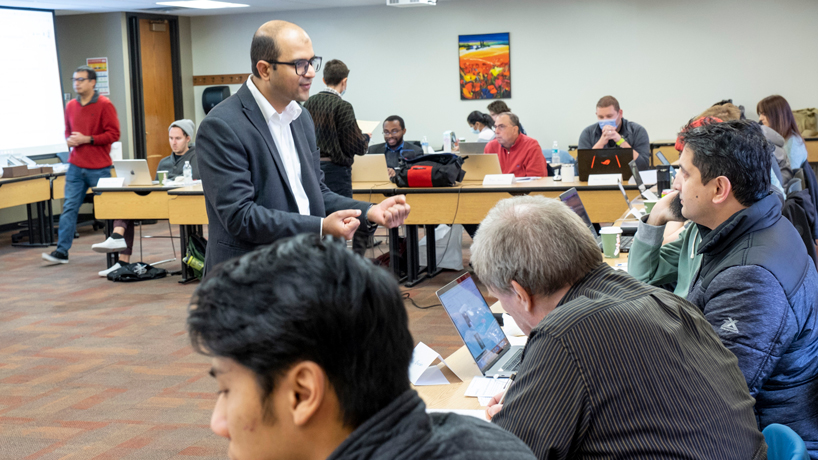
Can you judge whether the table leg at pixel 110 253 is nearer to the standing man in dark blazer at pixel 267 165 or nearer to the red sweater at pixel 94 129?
the red sweater at pixel 94 129

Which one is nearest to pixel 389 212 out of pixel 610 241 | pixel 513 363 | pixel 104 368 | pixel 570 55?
pixel 513 363

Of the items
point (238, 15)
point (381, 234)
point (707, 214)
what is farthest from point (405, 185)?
point (238, 15)

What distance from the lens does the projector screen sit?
8.34m

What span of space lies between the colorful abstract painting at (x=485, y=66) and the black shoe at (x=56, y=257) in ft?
18.5

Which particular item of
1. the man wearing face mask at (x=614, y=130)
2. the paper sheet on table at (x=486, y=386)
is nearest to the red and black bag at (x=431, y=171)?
the man wearing face mask at (x=614, y=130)

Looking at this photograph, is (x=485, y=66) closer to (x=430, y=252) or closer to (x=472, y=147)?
(x=472, y=147)

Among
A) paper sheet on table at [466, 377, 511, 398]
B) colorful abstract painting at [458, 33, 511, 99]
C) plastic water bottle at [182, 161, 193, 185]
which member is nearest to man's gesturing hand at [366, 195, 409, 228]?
paper sheet on table at [466, 377, 511, 398]

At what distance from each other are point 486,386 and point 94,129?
20.9ft

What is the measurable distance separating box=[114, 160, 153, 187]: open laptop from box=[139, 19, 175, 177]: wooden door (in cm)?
389

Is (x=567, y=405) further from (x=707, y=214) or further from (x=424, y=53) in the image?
(x=424, y=53)

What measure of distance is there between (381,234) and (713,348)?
700 centimetres

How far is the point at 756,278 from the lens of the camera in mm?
1723

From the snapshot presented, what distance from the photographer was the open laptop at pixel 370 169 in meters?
6.24

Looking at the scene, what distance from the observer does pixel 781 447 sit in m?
1.32
